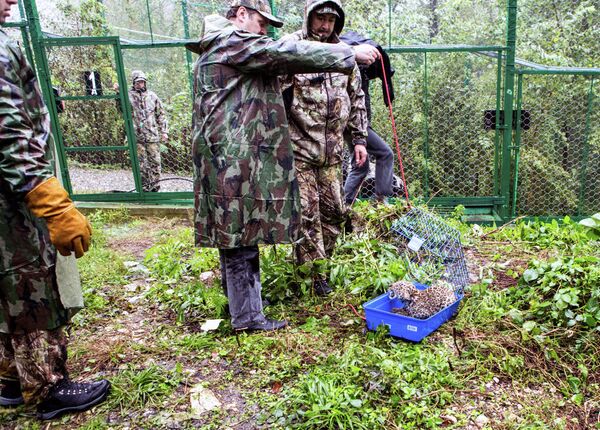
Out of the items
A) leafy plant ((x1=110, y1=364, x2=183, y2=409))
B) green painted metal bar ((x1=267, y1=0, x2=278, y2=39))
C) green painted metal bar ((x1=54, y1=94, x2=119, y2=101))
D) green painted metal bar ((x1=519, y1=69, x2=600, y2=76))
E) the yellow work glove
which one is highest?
green painted metal bar ((x1=267, y1=0, x2=278, y2=39))

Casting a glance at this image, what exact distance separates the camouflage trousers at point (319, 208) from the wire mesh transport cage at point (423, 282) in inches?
19.5

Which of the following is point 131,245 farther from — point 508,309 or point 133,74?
point 508,309

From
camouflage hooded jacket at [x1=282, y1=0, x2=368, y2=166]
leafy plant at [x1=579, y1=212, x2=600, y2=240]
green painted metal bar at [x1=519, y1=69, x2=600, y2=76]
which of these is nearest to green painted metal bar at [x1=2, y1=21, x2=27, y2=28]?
camouflage hooded jacket at [x1=282, y1=0, x2=368, y2=166]

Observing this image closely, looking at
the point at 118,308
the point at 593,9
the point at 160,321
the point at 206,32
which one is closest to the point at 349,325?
the point at 160,321

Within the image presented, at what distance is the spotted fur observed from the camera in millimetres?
3129

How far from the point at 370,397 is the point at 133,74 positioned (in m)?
4.71

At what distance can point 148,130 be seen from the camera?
6312mm

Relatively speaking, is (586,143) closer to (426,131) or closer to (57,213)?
(426,131)

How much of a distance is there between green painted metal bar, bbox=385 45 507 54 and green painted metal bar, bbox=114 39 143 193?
2.76m

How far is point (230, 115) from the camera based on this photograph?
9.90 feet

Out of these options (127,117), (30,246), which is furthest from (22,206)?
(127,117)

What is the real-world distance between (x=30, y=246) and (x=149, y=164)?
4.14 meters

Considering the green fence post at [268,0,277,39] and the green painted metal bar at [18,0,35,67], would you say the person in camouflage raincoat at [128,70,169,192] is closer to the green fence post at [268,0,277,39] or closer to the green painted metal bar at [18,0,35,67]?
the green painted metal bar at [18,0,35,67]

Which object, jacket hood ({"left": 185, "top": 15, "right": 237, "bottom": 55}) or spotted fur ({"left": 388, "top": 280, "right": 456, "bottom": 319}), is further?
spotted fur ({"left": 388, "top": 280, "right": 456, "bottom": 319})
